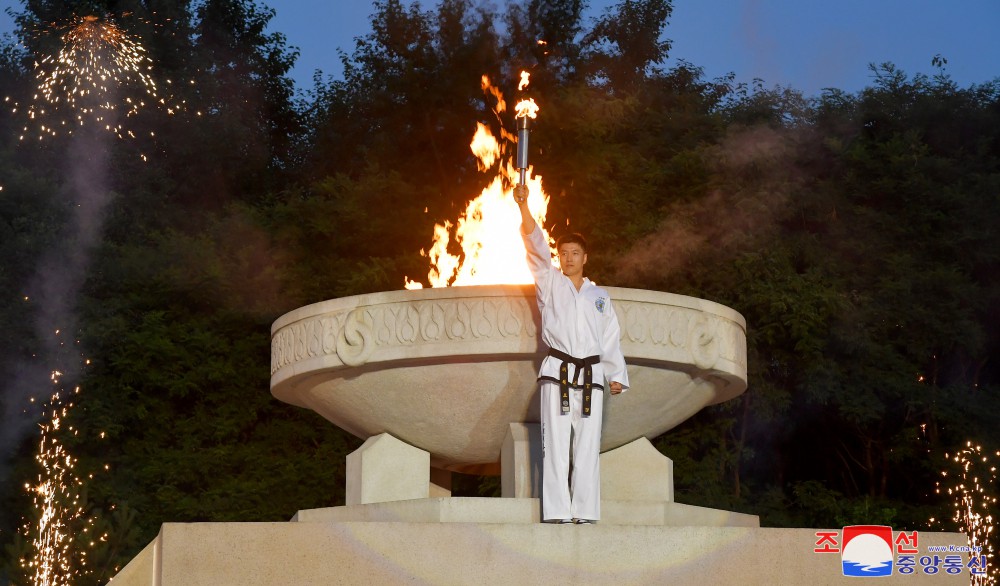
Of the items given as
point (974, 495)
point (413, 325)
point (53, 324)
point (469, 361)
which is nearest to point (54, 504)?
point (53, 324)

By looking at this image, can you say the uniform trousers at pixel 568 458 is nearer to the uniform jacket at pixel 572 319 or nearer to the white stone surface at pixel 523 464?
the uniform jacket at pixel 572 319

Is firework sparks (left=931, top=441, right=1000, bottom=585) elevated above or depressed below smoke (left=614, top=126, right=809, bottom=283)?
below

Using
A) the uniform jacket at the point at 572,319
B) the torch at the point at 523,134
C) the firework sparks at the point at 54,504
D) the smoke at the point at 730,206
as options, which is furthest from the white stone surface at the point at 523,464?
the smoke at the point at 730,206

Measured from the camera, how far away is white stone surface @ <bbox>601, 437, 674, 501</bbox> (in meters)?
7.40

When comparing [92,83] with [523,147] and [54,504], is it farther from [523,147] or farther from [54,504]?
[523,147]

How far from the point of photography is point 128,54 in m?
18.1

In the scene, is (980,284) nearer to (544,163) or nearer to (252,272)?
(544,163)

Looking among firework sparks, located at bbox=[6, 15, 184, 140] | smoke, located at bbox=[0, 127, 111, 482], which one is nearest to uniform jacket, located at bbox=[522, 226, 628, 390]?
smoke, located at bbox=[0, 127, 111, 482]

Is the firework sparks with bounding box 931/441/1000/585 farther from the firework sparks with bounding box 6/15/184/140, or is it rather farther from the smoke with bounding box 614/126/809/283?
the firework sparks with bounding box 6/15/184/140

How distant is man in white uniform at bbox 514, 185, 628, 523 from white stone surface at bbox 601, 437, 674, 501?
1111 millimetres

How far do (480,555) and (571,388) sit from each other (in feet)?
3.13

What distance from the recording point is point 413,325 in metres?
6.87

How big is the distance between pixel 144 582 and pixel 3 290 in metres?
10.5

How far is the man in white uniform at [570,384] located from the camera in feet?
20.4
